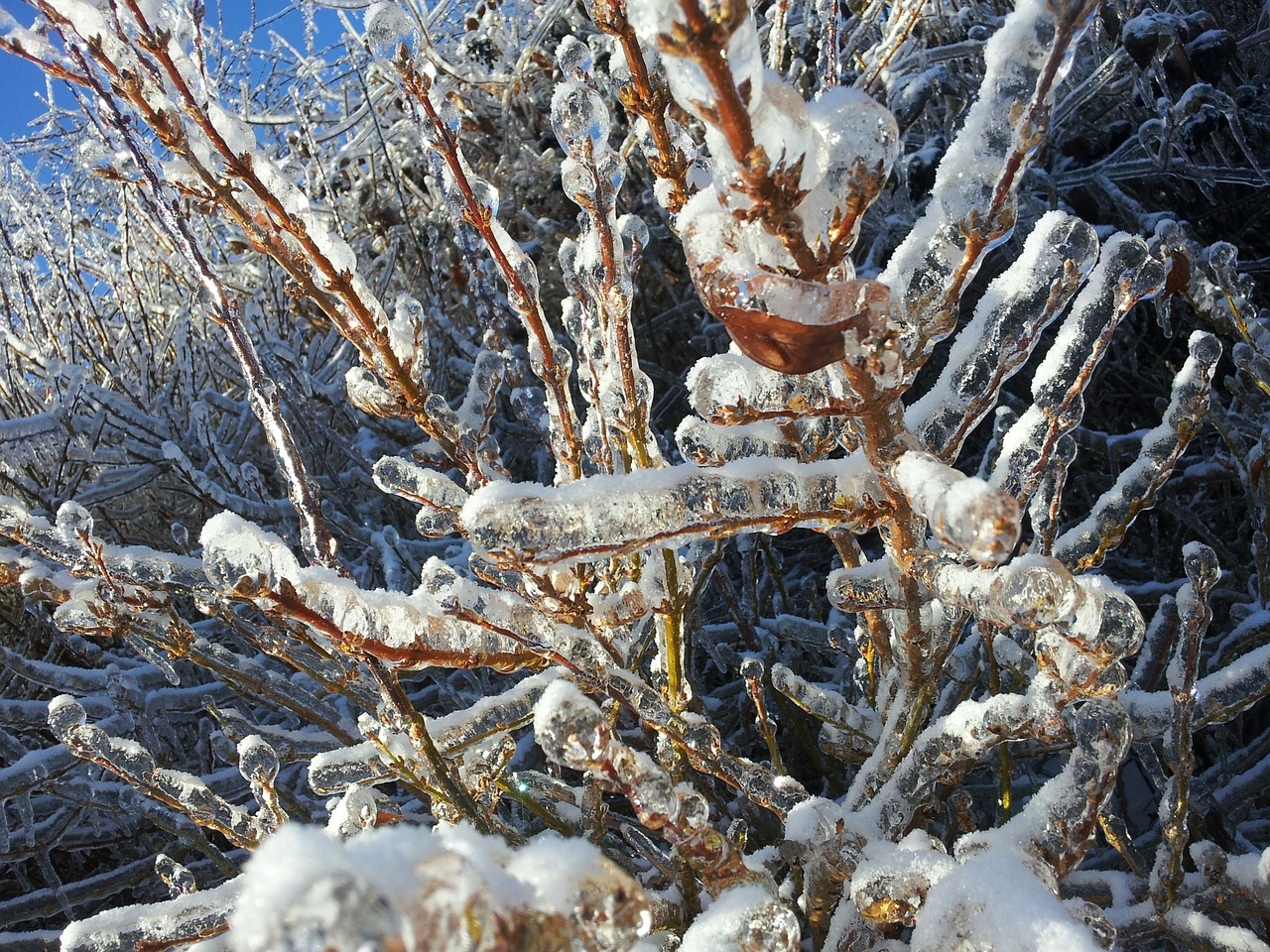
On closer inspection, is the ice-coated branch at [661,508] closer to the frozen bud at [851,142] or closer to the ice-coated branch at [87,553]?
the frozen bud at [851,142]

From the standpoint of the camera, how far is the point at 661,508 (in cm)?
67

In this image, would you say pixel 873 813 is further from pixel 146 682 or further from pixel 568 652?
pixel 146 682

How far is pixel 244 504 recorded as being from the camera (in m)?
2.13

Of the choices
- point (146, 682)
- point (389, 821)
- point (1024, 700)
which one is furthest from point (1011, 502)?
point (146, 682)

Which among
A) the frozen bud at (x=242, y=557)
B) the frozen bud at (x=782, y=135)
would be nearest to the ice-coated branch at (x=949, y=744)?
the frozen bud at (x=782, y=135)

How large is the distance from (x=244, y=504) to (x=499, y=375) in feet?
3.93

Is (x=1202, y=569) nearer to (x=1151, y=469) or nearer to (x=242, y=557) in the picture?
(x=1151, y=469)

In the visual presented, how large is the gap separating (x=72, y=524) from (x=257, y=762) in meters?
0.31

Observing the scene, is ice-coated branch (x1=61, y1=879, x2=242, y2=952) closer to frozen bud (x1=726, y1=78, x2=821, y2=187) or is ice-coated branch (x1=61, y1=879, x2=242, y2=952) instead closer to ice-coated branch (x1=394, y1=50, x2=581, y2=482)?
ice-coated branch (x1=394, y1=50, x2=581, y2=482)

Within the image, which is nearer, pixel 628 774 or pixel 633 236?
pixel 628 774

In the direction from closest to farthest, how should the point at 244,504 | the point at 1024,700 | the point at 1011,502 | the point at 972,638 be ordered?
the point at 1011,502 → the point at 1024,700 → the point at 972,638 → the point at 244,504

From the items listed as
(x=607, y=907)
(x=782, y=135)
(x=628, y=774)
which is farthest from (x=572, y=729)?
(x=782, y=135)

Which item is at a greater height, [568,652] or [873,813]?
[568,652]

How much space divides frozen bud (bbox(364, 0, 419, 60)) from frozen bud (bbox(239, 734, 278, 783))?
761 mm
